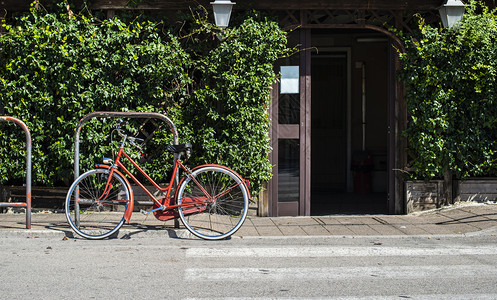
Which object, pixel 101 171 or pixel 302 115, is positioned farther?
pixel 302 115

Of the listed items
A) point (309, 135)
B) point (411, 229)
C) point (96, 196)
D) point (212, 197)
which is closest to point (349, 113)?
point (309, 135)

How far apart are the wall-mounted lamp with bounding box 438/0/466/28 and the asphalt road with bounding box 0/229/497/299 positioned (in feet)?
10.7

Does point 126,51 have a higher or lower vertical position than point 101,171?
higher

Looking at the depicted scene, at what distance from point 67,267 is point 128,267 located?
0.55 metres

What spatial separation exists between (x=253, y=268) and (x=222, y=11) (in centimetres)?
424

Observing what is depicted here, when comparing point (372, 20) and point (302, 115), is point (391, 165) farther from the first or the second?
point (372, 20)

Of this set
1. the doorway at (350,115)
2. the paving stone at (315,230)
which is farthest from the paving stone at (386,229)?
the doorway at (350,115)

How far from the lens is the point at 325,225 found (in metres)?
8.11

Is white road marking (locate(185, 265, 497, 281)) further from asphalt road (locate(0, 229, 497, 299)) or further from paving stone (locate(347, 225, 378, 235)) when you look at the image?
paving stone (locate(347, 225, 378, 235))

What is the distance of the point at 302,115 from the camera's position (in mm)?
8992

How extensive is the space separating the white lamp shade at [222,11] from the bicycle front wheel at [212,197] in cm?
243

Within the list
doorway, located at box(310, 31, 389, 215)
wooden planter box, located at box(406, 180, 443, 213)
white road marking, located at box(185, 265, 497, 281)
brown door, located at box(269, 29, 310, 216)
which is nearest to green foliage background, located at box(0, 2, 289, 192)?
brown door, located at box(269, 29, 310, 216)

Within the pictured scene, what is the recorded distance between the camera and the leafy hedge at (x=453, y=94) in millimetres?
8797

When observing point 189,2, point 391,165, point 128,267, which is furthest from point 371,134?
point 128,267
